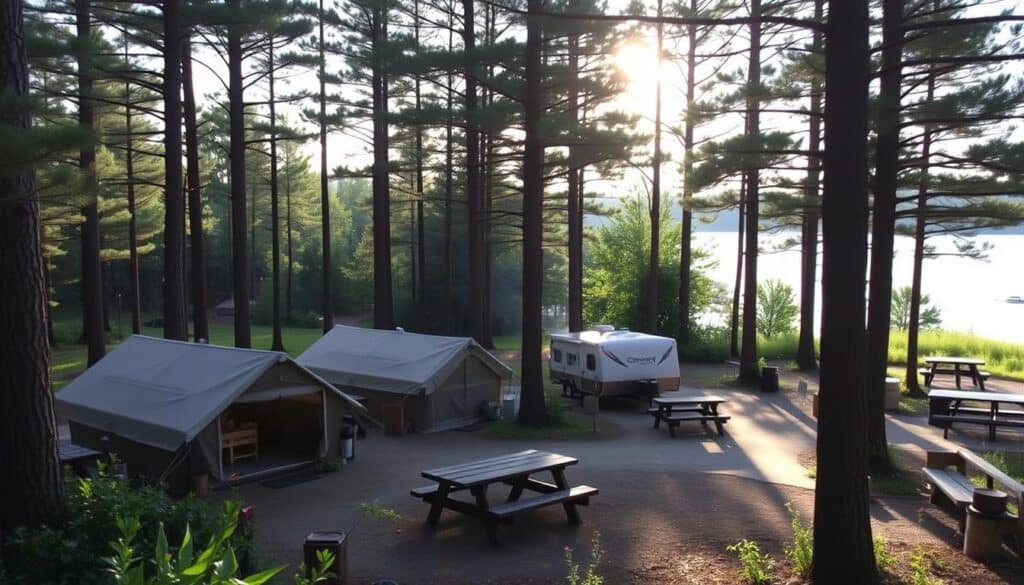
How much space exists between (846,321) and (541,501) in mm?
3635

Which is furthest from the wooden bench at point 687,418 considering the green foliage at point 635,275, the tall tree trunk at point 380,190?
the green foliage at point 635,275

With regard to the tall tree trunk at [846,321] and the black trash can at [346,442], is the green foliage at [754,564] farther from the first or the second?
the black trash can at [346,442]

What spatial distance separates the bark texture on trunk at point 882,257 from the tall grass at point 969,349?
610 inches

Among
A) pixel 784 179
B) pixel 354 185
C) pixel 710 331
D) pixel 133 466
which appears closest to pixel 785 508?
pixel 133 466

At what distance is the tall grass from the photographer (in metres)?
24.2

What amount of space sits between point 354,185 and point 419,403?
87009mm

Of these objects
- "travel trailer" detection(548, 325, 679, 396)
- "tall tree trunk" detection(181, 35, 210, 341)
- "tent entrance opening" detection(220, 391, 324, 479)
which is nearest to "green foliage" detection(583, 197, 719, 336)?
"travel trailer" detection(548, 325, 679, 396)

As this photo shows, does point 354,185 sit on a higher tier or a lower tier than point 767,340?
higher

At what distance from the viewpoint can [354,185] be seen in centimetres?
9856

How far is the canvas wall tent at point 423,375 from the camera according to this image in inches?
586

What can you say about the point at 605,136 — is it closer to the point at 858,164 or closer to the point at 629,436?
the point at 629,436

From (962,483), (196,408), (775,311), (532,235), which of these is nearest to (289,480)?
(196,408)

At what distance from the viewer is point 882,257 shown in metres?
10.7

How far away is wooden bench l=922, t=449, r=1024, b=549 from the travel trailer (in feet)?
27.6
